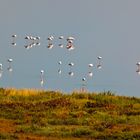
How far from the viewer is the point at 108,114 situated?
35.6 metres

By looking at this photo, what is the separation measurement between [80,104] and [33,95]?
4500 mm

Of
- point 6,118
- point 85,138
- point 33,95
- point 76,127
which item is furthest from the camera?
point 33,95

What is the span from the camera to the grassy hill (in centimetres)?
2844

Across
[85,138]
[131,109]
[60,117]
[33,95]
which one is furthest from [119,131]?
[33,95]

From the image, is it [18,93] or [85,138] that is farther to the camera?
[18,93]

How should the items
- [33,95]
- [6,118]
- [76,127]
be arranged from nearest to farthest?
[76,127] → [6,118] → [33,95]

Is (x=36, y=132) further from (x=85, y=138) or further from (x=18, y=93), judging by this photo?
(x=18, y=93)

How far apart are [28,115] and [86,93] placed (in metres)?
9.34

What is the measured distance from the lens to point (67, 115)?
35.1m

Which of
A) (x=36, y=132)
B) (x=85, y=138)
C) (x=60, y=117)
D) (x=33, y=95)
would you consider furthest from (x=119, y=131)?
(x=33, y=95)

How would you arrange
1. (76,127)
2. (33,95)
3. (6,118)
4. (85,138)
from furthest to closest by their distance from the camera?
(33,95), (6,118), (76,127), (85,138)

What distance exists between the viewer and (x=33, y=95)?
42.8 meters

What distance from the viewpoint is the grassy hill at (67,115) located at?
2844 centimetres

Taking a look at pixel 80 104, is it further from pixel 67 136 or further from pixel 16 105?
pixel 67 136
